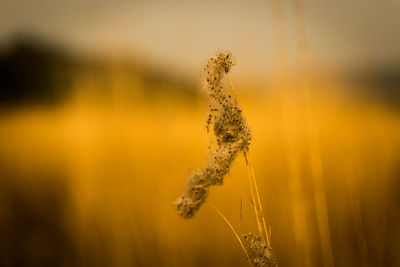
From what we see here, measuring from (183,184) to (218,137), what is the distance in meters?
1.14

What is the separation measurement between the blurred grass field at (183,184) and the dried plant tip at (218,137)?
42cm

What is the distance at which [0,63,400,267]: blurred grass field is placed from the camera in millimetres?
1362

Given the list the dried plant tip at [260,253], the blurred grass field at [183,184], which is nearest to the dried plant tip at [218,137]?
the dried plant tip at [260,253]

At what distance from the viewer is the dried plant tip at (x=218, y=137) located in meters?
0.61

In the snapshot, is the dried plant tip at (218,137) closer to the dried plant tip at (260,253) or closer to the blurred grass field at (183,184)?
the dried plant tip at (260,253)

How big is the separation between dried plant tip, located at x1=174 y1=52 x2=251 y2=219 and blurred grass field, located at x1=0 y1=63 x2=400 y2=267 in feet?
1.37

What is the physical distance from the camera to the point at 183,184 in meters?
1.74

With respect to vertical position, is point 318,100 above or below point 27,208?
above

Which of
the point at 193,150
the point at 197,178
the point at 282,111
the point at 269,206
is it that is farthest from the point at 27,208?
the point at 197,178

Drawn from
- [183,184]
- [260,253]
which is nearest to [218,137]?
[260,253]

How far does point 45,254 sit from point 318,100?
5.17ft

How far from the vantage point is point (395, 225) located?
4.74 feet

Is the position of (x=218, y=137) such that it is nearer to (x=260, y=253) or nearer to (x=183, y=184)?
(x=260, y=253)

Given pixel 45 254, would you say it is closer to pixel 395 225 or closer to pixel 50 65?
pixel 395 225
